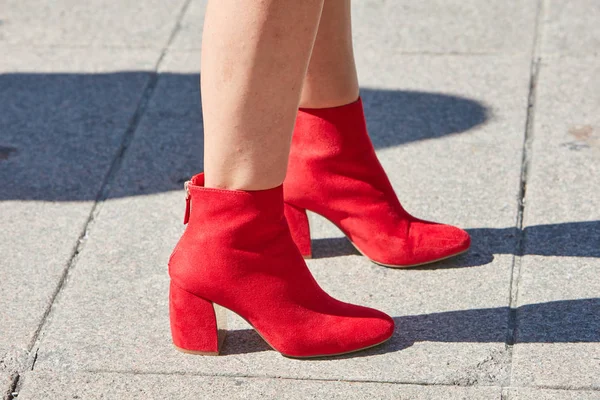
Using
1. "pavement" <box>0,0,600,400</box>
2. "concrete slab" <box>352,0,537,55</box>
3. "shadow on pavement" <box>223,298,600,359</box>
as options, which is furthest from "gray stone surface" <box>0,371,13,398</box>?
"concrete slab" <box>352,0,537,55</box>

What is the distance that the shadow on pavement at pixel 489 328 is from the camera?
2.13 m

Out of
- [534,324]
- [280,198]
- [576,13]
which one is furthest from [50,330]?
[576,13]

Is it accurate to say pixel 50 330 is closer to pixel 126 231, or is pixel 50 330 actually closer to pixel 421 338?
pixel 126 231

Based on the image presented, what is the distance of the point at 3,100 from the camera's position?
132 inches

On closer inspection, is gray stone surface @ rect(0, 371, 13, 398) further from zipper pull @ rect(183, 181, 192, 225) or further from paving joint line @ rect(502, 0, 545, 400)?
paving joint line @ rect(502, 0, 545, 400)

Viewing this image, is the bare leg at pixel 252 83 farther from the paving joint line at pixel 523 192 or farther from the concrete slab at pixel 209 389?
the paving joint line at pixel 523 192

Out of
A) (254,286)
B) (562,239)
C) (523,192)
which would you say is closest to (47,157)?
(254,286)

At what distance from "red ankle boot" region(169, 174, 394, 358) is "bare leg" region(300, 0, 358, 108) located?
0.40m

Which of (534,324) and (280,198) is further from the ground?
(280,198)

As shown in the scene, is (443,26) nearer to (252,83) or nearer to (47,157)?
(47,157)

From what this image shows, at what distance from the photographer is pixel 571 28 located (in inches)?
146

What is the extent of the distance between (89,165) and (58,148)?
0.16m

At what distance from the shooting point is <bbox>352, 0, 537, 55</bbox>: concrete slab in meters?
3.64

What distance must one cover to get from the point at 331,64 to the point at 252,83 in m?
0.49
